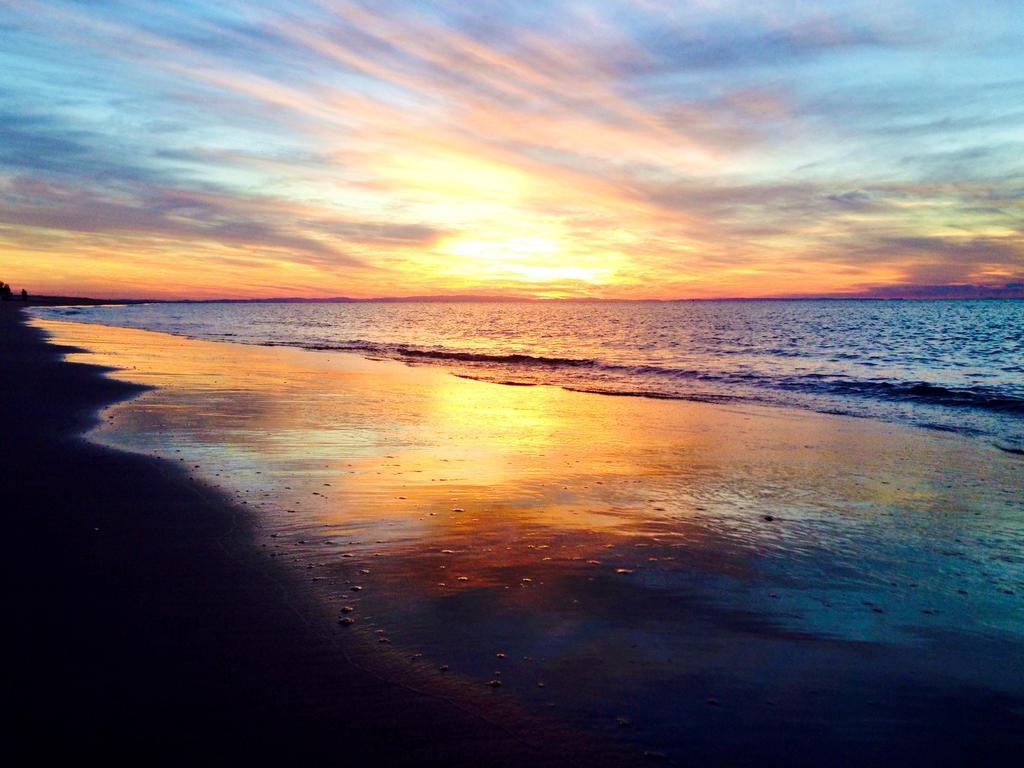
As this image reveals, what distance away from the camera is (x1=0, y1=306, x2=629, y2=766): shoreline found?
3545 millimetres

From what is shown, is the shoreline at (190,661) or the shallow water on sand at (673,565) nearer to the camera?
the shoreline at (190,661)

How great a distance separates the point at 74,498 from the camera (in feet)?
25.4

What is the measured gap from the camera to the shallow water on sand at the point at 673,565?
4.05 meters

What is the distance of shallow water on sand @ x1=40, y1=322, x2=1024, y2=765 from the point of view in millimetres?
4051

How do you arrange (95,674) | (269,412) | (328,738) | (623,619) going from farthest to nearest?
(269,412)
(623,619)
(95,674)
(328,738)

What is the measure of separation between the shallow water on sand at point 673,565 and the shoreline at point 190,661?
15.8 inches

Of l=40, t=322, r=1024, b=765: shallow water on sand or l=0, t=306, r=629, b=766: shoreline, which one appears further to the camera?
l=40, t=322, r=1024, b=765: shallow water on sand

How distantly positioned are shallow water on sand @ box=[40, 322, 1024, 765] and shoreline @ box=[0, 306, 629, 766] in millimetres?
400

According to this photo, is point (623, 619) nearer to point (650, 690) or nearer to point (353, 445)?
point (650, 690)

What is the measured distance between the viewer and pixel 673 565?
6336 millimetres

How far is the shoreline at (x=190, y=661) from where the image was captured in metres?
3.54

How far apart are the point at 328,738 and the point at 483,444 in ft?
28.0

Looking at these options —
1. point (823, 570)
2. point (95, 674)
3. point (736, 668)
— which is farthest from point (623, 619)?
point (95, 674)

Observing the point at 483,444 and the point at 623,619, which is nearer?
the point at 623,619
